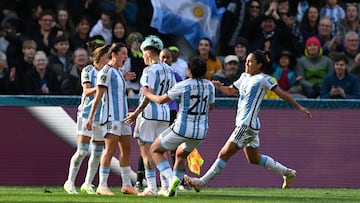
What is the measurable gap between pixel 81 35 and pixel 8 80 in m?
2.01

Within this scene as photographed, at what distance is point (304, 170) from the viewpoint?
1956 cm

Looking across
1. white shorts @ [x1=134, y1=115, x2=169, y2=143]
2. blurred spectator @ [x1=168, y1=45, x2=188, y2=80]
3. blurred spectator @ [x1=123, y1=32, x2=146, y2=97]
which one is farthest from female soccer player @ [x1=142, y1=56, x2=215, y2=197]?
blurred spectator @ [x1=123, y1=32, x2=146, y2=97]

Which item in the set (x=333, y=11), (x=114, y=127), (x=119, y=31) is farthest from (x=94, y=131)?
(x=333, y=11)

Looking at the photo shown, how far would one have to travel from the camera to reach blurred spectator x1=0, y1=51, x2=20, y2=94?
20734mm

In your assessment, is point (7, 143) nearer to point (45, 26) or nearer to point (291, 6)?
point (45, 26)

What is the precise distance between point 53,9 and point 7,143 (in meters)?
4.41

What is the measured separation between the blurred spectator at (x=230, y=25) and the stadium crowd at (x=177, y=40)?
2 centimetres

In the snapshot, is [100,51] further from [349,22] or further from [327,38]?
[349,22]

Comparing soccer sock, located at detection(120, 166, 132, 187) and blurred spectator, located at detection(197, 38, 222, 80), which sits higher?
blurred spectator, located at detection(197, 38, 222, 80)

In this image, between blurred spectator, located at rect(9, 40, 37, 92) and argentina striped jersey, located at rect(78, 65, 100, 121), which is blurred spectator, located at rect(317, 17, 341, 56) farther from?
argentina striped jersey, located at rect(78, 65, 100, 121)

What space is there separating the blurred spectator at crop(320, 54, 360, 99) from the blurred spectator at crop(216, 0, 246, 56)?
8.18 feet

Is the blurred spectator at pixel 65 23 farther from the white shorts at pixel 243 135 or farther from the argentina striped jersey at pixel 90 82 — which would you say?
the white shorts at pixel 243 135

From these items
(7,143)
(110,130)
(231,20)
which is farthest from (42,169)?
(231,20)

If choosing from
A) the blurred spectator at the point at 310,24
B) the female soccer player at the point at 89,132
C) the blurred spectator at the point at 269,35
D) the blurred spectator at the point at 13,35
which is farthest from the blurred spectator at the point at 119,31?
the female soccer player at the point at 89,132
